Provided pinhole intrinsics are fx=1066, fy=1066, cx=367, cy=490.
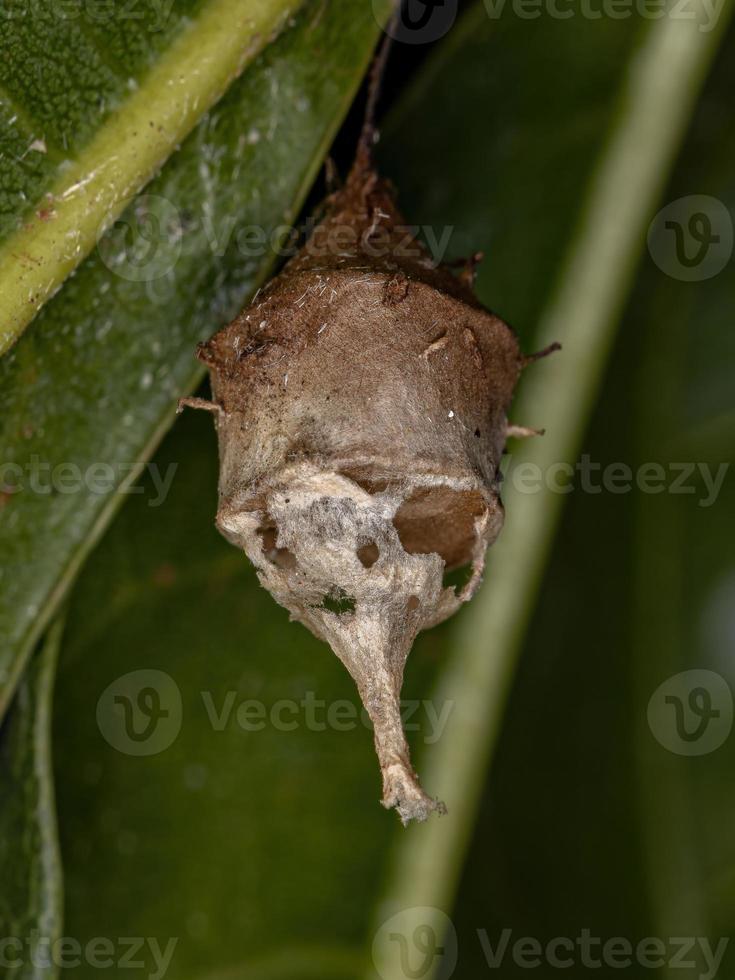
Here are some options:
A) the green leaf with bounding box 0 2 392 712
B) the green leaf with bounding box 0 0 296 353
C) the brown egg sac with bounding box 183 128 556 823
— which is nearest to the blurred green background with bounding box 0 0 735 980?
the green leaf with bounding box 0 2 392 712

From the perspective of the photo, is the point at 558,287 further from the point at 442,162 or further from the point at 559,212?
the point at 442,162

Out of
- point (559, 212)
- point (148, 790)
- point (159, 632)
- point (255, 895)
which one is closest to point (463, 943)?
point (255, 895)

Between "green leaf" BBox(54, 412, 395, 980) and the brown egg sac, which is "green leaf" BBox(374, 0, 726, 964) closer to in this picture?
"green leaf" BBox(54, 412, 395, 980)

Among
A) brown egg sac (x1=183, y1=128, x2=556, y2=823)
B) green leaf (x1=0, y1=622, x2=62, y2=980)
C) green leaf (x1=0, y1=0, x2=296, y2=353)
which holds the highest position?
green leaf (x1=0, y1=0, x2=296, y2=353)

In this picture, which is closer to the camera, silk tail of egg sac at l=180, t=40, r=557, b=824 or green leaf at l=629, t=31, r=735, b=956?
silk tail of egg sac at l=180, t=40, r=557, b=824

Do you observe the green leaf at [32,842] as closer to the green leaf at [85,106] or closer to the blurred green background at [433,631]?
the blurred green background at [433,631]
